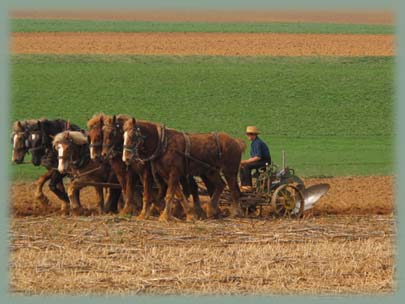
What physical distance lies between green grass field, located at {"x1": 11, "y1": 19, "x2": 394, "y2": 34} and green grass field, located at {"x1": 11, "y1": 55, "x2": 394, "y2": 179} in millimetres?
12469

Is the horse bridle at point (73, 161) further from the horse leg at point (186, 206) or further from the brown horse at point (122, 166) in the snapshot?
the horse leg at point (186, 206)

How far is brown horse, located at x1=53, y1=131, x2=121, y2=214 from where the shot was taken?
19172mm

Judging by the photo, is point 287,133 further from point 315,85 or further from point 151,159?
point 151,159

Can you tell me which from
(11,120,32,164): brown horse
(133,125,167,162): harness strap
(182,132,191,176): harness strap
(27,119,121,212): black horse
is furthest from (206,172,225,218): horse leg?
(11,120,32,164): brown horse

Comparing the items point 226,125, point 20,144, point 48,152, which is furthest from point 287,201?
point 226,125

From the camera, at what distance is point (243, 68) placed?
43000mm

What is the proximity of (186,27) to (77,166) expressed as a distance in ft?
136

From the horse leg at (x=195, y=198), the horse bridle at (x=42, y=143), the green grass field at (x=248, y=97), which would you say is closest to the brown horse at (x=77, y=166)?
the horse bridle at (x=42, y=143)

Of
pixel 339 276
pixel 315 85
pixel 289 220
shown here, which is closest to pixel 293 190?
pixel 289 220

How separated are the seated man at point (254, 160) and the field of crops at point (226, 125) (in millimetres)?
1094

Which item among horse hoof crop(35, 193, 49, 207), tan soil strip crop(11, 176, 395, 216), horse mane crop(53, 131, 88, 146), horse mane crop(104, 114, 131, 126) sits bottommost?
tan soil strip crop(11, 176, 395, 216)

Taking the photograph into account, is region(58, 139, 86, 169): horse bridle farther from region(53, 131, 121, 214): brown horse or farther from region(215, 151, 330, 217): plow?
region(215, 151, 330, 217): plow

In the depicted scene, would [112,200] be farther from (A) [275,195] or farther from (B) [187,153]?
A: (A) [275,195]

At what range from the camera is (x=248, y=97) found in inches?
1515
